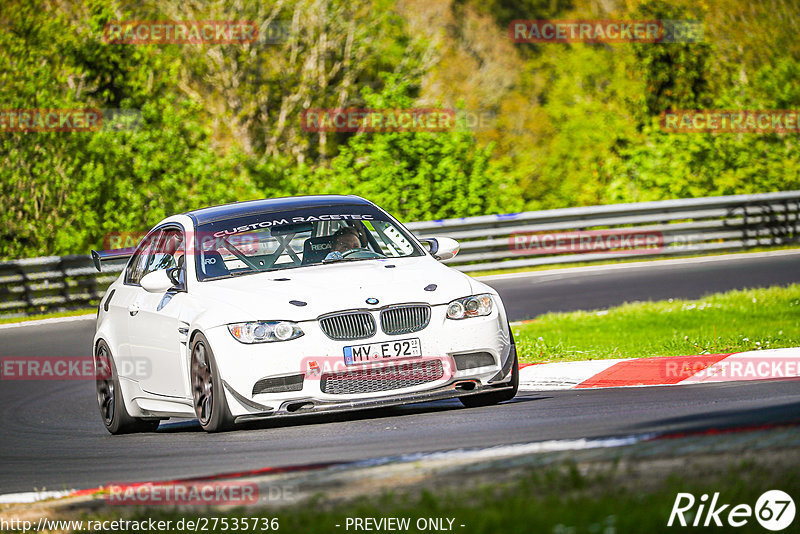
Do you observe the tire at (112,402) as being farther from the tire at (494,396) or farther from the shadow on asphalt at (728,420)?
the shadow on asphalt at (728,420)

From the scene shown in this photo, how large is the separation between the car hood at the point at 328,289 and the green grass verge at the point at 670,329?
2.77 meters

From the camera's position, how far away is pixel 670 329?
12812mm

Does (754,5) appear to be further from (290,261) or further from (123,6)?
(290,261)

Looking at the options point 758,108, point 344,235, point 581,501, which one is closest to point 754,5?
point 758,108

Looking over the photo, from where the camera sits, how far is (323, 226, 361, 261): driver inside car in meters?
9.42

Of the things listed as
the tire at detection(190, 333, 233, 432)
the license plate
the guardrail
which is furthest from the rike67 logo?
the guardrail

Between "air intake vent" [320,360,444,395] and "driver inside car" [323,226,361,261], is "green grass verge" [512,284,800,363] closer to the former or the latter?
"driver inside car" [323,226,361,261]

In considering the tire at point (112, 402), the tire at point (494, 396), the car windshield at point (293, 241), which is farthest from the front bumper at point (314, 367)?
the tire at point (112, 402)

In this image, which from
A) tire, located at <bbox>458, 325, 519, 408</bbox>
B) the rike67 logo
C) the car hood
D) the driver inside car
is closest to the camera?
the rike67 logo

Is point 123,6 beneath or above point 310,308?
above

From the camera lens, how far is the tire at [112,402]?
984cm

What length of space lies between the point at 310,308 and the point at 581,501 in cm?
380

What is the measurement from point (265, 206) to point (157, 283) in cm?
117

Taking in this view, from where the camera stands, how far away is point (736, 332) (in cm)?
1178
